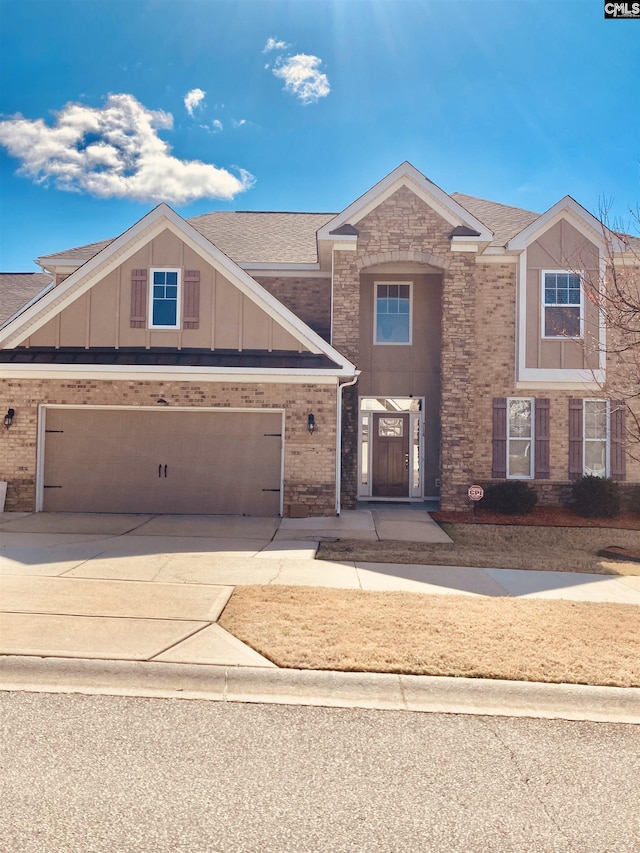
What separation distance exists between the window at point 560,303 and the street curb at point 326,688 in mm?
11836

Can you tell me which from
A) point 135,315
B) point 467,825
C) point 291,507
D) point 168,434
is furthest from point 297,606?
point 135,315

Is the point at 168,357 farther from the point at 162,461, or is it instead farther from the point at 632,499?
the point at 632,499

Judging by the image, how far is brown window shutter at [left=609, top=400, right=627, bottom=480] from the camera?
49.9 ft

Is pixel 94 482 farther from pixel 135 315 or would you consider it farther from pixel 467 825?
pixel 467 825

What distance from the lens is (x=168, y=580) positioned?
7.45 m

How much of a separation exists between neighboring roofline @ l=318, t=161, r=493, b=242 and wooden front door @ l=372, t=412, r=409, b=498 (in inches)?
196

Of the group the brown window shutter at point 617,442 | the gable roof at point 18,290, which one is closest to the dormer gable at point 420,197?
the brown window shutter at point 617,442

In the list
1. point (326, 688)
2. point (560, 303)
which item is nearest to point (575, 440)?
point (560, 303)

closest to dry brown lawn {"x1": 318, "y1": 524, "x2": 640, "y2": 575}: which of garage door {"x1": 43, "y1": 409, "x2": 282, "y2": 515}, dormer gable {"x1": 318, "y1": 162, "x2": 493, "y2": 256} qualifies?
garage door {"x1": 43, "y1": 409, "x2": 282, "y2": 515}

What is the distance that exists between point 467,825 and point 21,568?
6.67 m

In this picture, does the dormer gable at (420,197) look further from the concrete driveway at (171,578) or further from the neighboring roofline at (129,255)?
Answer: the concrete driveway at (171,578)

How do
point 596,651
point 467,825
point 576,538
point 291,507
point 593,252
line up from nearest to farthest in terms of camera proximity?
point 467,825, point 596,651, point 576,538, point 291,507, point 593,252

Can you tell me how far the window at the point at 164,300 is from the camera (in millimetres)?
13016

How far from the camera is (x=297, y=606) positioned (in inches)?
252
